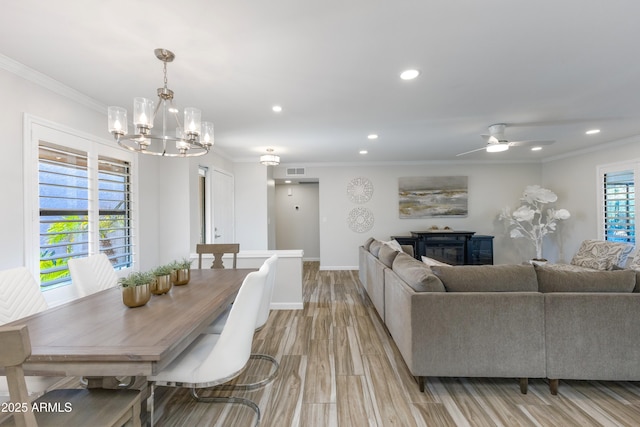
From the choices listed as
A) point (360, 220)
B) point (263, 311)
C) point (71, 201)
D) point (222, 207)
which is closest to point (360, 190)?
point (360, 220)

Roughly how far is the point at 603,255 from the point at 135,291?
5949 mm

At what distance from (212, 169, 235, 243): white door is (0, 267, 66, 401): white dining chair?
10.5 ft

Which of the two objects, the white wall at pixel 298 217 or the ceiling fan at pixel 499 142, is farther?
the white wall at pixel 298 217

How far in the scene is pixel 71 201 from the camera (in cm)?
271

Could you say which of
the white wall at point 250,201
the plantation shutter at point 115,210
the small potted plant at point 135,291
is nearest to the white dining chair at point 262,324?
the small potted plant at point 135,291

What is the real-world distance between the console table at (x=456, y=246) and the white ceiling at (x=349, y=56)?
289cm

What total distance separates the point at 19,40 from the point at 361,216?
5.80 m

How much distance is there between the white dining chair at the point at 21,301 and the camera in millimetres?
1550

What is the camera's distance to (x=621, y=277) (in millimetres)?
2051

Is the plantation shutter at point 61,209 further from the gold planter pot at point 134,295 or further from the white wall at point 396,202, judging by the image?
the white wall at point 396,202

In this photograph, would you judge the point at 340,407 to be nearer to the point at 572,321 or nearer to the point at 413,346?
the point at 413,346

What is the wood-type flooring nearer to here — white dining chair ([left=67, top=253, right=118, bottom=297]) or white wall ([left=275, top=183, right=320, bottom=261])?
white dining chair ([left=67, top=253, right=118, bottom=297])

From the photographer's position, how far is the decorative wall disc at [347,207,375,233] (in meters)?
6.73

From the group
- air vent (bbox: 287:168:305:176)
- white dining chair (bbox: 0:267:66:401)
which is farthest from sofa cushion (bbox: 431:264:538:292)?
air vent (bbox: 287:168:305:176)
